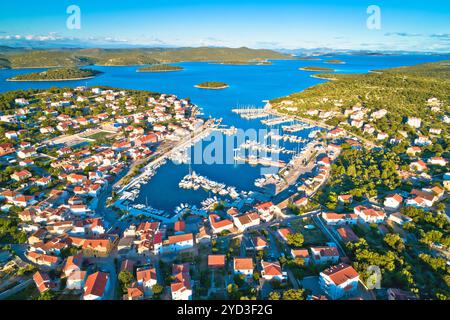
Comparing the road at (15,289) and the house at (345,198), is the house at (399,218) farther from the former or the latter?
the road at (15,289)

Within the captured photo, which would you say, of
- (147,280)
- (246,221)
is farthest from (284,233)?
(147,280)

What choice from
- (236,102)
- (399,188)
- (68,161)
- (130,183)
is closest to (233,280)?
(130,183)

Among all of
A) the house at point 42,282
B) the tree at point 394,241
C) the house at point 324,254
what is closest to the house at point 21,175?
the house at point 42,282

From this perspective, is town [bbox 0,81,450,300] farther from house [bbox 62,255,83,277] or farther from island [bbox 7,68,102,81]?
island [bbox 7,68,102,81]

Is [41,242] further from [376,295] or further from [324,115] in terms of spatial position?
[324,115]

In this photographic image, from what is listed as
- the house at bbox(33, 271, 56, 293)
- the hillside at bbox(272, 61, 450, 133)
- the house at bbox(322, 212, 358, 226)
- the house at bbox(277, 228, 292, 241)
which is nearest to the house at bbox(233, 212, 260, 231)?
the house at bbox(277, 228, 292, 241)
